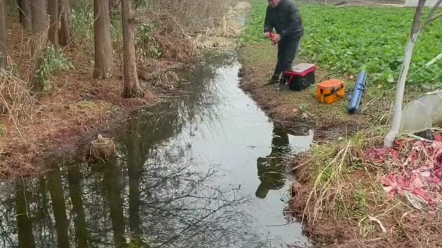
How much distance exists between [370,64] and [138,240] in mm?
6949

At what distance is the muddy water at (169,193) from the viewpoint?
16.7 feet

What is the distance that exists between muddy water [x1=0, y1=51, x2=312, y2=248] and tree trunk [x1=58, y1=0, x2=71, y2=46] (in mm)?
4316

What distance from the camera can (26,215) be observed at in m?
5.45

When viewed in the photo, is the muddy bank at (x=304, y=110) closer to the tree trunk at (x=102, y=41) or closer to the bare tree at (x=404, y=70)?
the bare tree at (x=404, y=70)

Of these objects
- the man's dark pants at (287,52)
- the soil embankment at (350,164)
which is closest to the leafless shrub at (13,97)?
the soil embankment at (350,164)

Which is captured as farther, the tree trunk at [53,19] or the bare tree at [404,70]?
the tree trunk at [53,19]

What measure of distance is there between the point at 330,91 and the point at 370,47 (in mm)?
3796

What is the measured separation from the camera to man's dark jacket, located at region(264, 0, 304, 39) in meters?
9.29

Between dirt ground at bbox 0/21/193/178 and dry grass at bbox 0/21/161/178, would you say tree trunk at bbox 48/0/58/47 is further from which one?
dry grass at bbox 0/21/161/178

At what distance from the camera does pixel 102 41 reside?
1017 centimetres

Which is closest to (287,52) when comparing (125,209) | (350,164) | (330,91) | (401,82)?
(330,91)

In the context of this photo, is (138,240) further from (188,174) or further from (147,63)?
(147,63)

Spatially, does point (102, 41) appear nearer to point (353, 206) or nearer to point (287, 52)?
point (287, 52)

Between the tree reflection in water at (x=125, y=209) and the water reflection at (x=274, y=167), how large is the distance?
0.46 m
